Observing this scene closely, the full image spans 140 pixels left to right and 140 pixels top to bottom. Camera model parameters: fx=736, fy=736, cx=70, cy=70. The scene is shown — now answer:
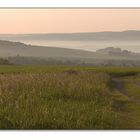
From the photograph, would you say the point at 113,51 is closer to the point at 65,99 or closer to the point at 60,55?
the point at 60,55

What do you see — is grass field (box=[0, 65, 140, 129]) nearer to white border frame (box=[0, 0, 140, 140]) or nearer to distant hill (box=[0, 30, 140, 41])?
white border frame (box=[0, 0, 140, 140])

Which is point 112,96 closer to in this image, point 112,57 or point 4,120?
point 112,57

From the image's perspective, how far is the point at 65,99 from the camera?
675 inches

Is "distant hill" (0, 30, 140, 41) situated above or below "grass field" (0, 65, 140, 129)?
above

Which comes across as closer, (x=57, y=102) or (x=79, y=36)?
(x=57, y=102)

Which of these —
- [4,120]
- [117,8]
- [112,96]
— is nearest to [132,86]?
[112,96]

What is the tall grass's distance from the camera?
52.4 feet

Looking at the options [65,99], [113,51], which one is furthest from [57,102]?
[113,51]

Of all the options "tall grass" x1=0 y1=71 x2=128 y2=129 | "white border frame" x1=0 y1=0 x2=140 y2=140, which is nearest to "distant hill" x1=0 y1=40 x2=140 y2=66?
"tall grass" x1=0 y1=71 x2=128 y2=129

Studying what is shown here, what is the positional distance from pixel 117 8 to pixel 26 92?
2.81 m

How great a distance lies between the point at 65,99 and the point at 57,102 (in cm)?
39
